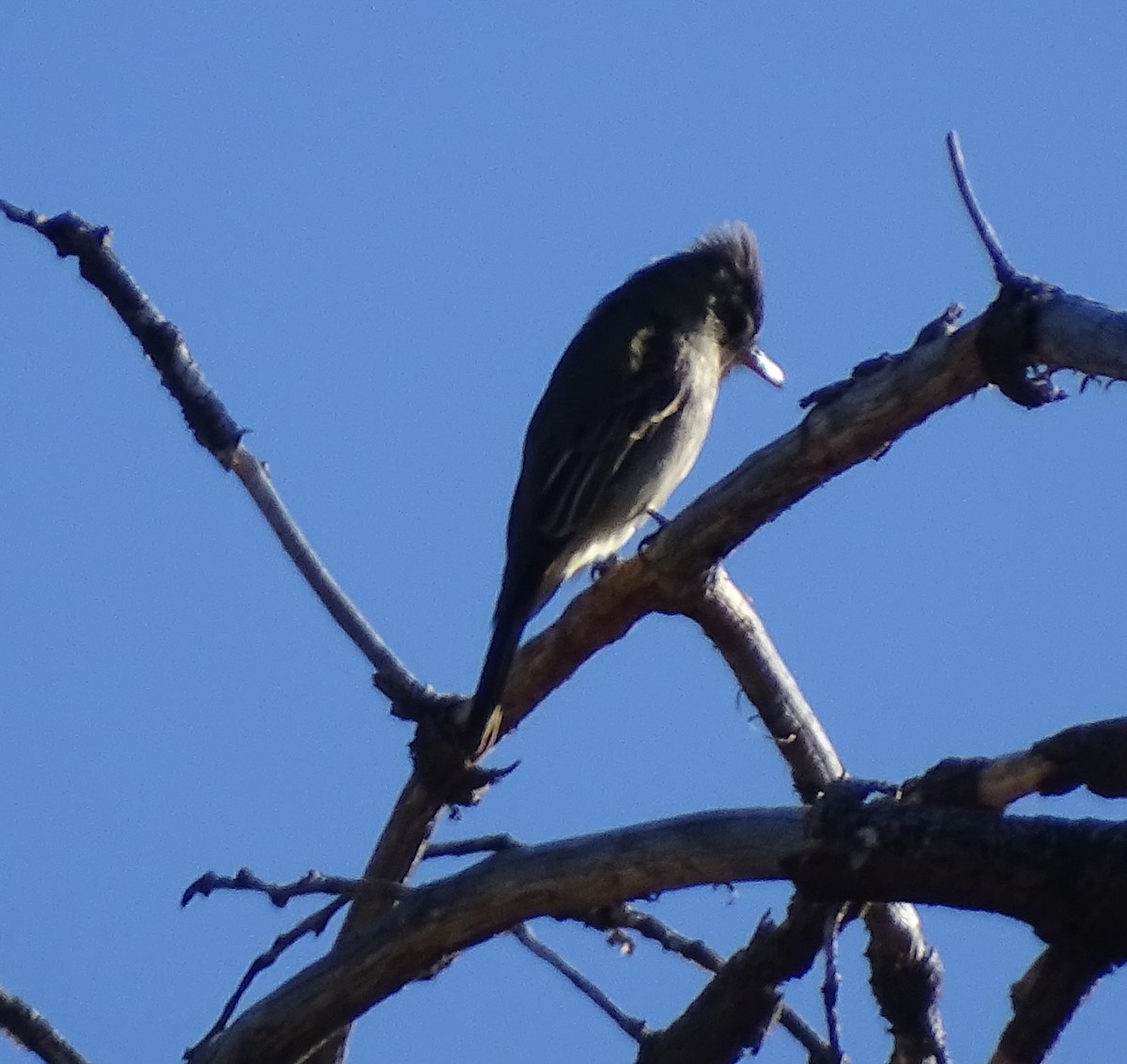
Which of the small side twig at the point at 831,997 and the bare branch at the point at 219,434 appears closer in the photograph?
the small side twig at the point at 831,997

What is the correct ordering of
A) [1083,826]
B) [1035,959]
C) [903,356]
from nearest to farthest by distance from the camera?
[1083,826]
[1035,959]
[903,356]

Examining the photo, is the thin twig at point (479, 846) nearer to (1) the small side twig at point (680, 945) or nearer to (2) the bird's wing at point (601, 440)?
(1) the small side twig at point (680, 945)

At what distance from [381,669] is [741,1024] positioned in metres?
1.55

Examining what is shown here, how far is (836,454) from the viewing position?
12.5 ft

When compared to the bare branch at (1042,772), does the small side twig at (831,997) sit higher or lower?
lower

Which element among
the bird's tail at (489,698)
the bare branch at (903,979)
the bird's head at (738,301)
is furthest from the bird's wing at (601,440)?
the bare branch at (903,979)

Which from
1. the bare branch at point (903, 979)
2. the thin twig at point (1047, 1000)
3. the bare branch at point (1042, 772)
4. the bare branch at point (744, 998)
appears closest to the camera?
the thin twig at point (1047, 1000)

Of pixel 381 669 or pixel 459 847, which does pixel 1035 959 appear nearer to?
pixel 459 847

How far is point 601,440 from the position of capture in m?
6.47

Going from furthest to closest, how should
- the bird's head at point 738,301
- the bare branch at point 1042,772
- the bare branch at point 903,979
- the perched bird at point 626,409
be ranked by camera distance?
the bird's head at point 738,301
the perched bird at point 626,409
the bare branch at point 903,979
the bare branch at point 1042,772

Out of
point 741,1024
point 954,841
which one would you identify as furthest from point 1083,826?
point 741,1024

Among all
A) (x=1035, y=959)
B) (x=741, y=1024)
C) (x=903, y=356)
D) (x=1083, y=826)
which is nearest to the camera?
(x=1083, y=826)

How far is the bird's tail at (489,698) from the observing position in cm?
428

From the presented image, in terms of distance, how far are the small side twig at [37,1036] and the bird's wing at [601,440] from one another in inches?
113
